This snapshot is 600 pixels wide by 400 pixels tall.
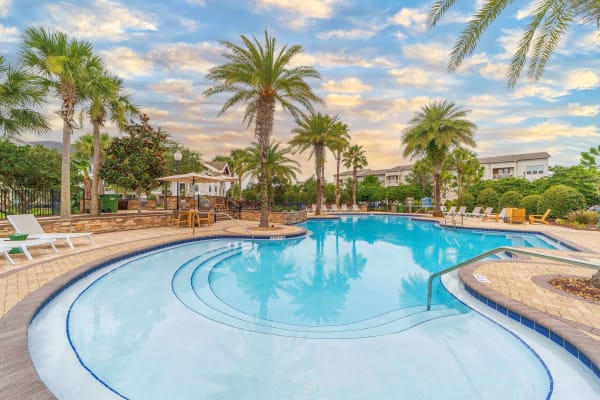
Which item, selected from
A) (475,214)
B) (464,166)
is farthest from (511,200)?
(464,166)

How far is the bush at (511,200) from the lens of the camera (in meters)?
23.2

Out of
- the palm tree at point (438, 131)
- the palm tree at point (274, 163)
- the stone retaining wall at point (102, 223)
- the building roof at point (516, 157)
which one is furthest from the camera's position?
the building roof at point (516, 157)

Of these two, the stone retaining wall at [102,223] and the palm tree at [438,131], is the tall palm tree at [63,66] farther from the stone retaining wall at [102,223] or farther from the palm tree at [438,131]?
the palm tree at [438,131]

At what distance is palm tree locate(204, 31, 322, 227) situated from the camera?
540 inches

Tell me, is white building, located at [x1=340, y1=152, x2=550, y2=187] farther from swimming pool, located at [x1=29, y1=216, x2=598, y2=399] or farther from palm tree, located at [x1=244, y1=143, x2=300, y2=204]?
swimming pool, located at [x1=29, y1=216, x2=598, y2=399]

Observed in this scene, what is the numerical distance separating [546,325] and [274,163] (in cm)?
2253

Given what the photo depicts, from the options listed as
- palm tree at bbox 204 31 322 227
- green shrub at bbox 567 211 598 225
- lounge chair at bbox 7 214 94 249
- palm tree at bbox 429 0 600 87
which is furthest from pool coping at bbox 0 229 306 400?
green shrub at bbox 567 211 598 225

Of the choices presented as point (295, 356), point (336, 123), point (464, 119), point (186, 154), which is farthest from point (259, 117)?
point (186, 154)

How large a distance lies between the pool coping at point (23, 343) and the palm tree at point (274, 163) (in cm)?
1897

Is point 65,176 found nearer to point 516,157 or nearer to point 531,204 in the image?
point 531,204

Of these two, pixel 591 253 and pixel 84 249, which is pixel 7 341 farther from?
pixel 591 253

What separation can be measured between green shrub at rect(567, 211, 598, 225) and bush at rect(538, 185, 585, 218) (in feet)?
5.25

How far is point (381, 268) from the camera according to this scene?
868 centimetres

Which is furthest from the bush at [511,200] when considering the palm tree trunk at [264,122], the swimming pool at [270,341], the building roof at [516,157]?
the building roof at [516,157]
